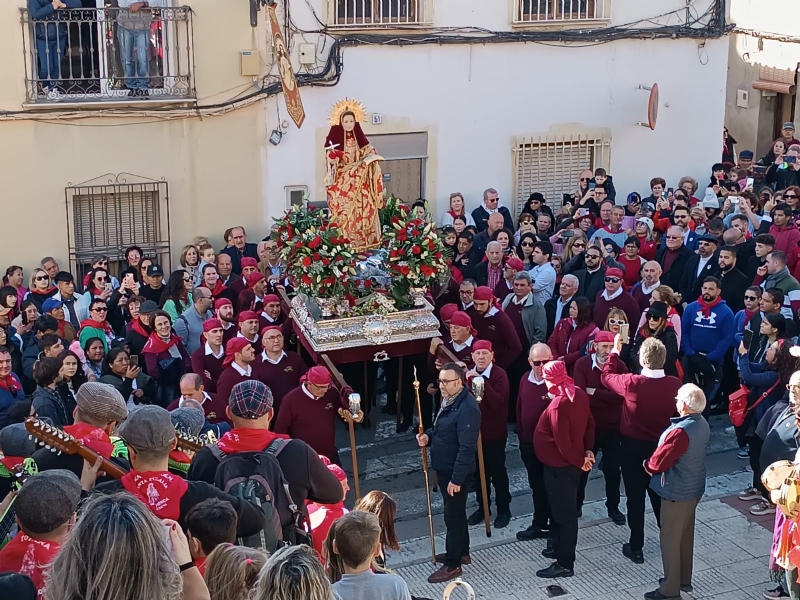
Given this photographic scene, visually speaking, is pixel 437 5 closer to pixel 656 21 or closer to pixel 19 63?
pixel 656 21

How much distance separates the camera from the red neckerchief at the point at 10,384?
8500mm

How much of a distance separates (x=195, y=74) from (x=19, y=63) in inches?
80.3

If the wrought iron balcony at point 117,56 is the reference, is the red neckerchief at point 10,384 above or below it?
below

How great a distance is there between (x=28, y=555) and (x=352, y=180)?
6502mm

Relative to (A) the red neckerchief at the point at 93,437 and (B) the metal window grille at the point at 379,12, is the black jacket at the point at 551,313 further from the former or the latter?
(A) the red neckerchief at the point at 93,437

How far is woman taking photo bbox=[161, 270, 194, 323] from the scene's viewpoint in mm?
11074

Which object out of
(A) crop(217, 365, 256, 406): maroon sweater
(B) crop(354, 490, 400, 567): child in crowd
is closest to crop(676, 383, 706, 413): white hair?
(B) crop(354, 490, 400, 567): child in crowd

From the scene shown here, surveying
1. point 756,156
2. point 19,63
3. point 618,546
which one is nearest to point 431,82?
point 19,63

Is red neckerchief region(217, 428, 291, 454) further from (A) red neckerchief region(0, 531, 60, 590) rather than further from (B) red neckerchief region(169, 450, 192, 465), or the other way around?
(A) red neckerchief region(0, 531, 60, 590)

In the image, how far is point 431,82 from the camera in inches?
584

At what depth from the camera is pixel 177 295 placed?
36.6ft

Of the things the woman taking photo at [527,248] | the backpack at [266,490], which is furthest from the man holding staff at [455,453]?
the woman taking photo at [527,248]

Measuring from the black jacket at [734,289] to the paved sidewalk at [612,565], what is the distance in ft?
9.14

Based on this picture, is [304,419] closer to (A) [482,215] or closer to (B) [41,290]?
(B) [41,290]
